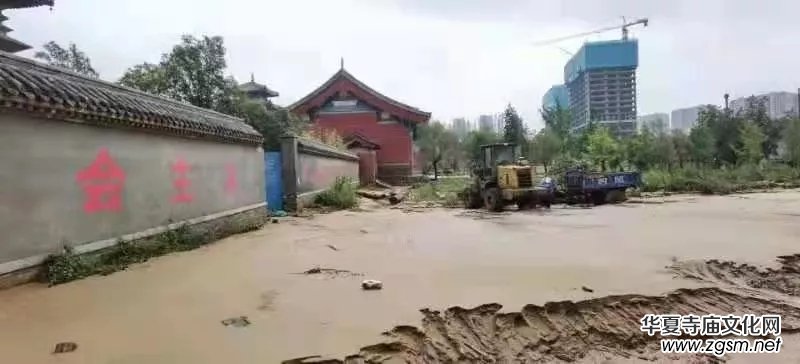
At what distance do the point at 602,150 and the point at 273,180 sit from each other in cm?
2095

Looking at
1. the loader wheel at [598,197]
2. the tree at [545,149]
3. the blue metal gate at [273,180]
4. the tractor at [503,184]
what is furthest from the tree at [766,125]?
the blue metal gate at [273,180]

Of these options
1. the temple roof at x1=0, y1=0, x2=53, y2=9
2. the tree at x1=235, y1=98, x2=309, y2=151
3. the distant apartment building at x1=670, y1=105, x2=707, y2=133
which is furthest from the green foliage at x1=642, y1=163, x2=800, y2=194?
the distant apartment building at x1=670, y1=105, x2=707, y2=133

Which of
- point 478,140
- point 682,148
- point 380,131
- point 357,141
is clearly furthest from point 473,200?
point 478,140

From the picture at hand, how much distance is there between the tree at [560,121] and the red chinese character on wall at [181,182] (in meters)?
30.3

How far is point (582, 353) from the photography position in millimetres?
3738

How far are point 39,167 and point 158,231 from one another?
223 centimetres

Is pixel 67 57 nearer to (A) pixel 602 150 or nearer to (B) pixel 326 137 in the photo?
(B) pixel 326 137

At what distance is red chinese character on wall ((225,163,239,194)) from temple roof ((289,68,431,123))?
17.5m

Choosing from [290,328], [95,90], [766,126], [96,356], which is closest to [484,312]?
[290,328]

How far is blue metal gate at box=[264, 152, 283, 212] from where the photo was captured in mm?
13562

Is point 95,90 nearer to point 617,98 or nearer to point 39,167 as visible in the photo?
point 39,167

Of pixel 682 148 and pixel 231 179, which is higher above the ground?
pixel 682 148

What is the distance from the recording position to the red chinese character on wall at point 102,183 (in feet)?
21.1

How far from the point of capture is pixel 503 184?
15.5 meters
